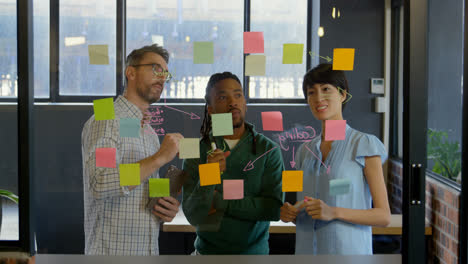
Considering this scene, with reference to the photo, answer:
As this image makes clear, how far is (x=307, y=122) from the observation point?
179 cm

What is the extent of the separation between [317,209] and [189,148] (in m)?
0.62

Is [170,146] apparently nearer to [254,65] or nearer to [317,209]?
[254,65]

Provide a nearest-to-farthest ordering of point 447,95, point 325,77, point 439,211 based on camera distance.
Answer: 1. point 325,77
2. point 439,211
3. point 447,95

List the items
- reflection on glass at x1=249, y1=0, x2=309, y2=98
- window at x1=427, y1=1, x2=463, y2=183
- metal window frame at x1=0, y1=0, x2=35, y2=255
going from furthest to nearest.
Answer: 1. window at x1=427, y1=1, x2=463, y2=183
2. reflection on glass at x1=249, y1=0, x2=309, y2=98
3. metal window frame at x1=0, y1=0, x2=35, y2=255

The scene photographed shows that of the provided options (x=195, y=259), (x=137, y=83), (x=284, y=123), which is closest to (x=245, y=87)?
(x=284, y=123)

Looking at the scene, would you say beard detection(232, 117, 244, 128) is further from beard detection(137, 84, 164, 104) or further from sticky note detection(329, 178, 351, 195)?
sticky note detection(329, 178, 351, 195)

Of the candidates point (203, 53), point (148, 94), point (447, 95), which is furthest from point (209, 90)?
point (447, 95)

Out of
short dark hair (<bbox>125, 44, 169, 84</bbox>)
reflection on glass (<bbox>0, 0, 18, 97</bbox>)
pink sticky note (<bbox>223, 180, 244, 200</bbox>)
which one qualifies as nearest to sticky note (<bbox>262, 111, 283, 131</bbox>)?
pink sticky note (<bbox>223, 180, 244, 200</bbox>)

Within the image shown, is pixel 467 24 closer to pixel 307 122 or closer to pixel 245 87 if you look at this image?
pixel 307 122

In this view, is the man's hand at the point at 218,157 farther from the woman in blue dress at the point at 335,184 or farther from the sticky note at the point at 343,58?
the sticky note at the point at 343,58

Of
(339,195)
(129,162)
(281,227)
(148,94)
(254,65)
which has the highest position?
(254,65)

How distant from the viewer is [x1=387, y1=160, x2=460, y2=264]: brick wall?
1806 millimetres

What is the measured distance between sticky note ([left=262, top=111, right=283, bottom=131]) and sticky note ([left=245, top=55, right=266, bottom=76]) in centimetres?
18

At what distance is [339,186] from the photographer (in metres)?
1.79
